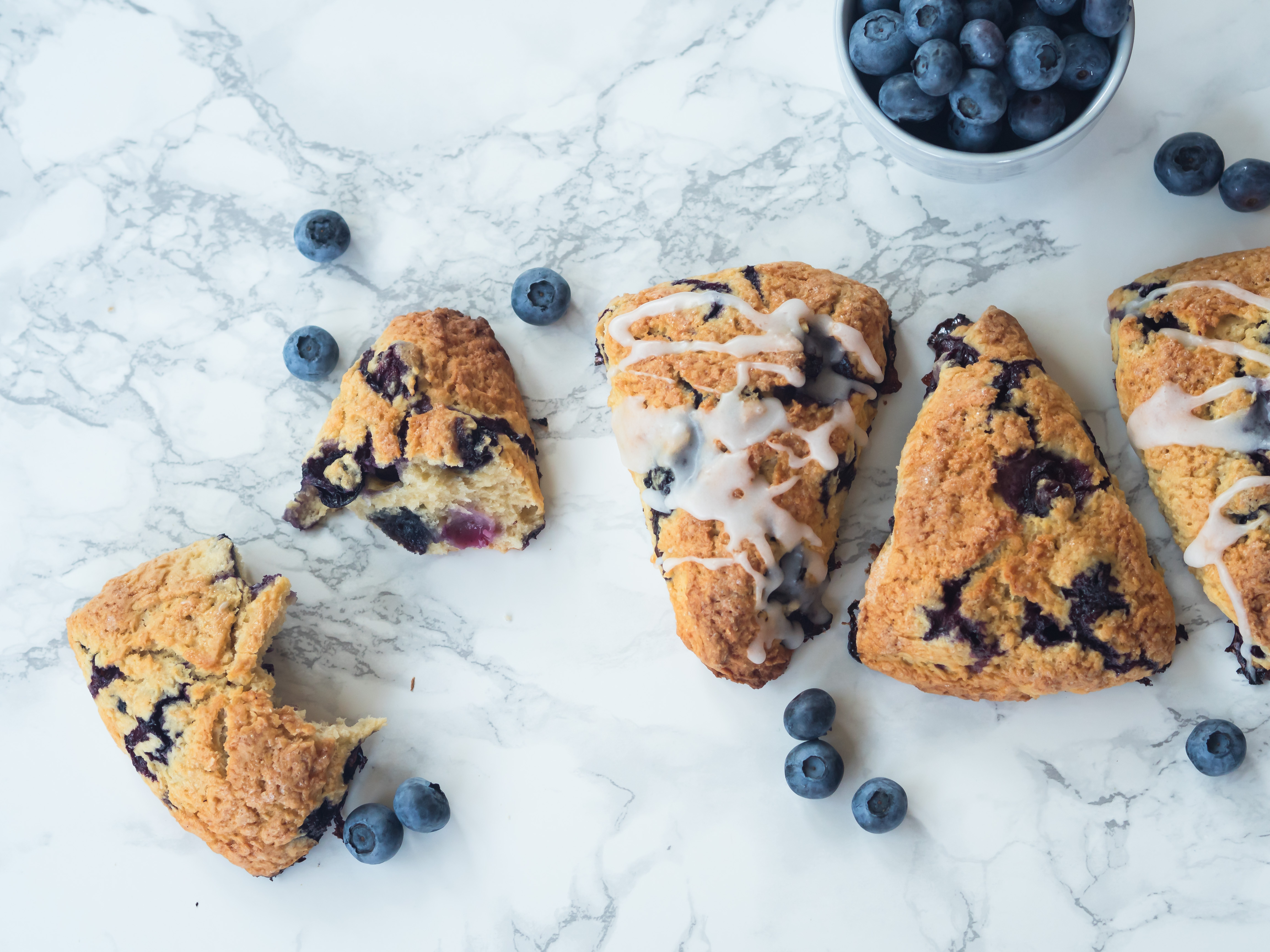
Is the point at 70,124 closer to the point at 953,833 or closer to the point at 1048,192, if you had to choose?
the point at 1048,192

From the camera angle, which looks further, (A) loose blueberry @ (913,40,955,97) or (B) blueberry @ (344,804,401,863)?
(B) blueberry @ (344,804,401,863)

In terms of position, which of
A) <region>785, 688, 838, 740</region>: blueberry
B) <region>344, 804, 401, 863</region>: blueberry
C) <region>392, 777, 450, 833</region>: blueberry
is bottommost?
<region>344, 804, 401, 863</region>: blueberry

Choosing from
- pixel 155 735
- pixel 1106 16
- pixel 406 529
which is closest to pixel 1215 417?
pixel 1106 16

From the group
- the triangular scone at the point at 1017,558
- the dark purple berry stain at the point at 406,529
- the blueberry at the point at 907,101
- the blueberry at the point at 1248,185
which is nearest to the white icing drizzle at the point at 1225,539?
the triangular scone at the point at 1017,558

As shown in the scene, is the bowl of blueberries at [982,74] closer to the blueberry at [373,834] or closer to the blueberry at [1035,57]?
the blueberry at [1035,57]

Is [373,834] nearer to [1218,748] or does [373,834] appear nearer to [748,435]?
[748,435]

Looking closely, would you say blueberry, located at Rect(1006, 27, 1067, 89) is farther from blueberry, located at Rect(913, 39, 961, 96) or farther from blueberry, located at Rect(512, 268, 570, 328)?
blueberry, located at Rect(512, 268, 570, 328)

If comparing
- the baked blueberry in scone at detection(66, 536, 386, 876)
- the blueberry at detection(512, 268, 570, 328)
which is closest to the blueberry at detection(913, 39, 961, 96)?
the blueberry at detection(512, 268, 570, 328)
